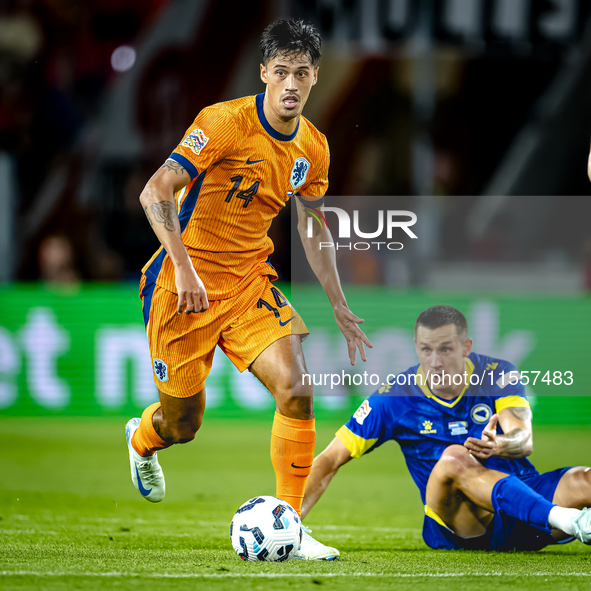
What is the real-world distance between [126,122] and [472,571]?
8.27 metres

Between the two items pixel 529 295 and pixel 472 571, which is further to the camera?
pixel 529 295

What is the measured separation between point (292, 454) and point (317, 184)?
135cm

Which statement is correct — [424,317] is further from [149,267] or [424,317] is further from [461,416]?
[149,267]

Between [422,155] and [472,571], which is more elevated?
[422,155]

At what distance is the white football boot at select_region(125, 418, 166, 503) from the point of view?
463cm

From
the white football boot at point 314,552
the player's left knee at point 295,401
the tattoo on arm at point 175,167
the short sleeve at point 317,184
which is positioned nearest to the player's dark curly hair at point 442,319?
the player's left knee at point 295,401

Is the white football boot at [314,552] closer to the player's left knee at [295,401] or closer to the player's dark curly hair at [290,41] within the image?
the player's left knee at [295,401]

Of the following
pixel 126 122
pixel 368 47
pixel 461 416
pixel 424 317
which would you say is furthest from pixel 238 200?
pixel 126 122

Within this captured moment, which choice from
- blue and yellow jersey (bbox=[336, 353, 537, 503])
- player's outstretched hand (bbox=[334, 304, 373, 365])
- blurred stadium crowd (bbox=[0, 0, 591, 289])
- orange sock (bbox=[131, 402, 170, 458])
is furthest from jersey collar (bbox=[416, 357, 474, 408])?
blurred stadium crowd (bbox=[0, 0, 591, 289])

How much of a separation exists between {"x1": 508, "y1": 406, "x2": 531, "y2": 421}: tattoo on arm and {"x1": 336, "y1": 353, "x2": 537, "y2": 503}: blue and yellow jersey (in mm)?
94

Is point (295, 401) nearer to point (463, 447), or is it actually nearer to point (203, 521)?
point (463, 447)

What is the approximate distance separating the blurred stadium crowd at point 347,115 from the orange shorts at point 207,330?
13.3 feet

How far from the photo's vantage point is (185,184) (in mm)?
3912

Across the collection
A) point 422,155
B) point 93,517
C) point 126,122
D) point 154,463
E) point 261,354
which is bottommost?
point 93,517
